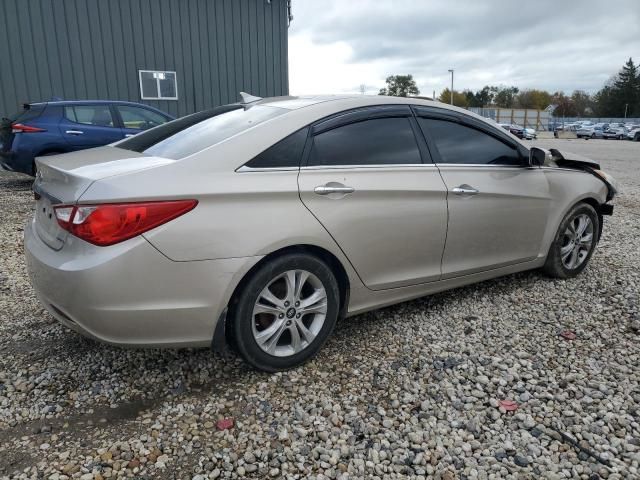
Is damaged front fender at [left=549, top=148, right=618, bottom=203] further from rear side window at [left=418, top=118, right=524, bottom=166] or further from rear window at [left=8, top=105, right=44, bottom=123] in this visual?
rear window at [left=8, top=105, right=44, bottom=123]

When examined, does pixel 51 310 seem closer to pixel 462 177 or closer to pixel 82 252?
pixel 82 252

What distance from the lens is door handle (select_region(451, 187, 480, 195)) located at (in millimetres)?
3346

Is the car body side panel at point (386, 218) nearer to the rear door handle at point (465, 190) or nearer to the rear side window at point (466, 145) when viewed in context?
the rear door handle at point (465, 190)

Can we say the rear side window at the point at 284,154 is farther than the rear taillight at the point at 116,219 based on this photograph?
Yes

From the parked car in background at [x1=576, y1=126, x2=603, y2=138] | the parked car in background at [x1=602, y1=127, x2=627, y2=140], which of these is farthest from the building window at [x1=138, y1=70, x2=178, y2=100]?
the parked car in background at [x1=576, y1=126, x2=603, y2=138]

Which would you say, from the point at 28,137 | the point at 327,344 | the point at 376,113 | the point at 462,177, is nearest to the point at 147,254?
the point at 327,344

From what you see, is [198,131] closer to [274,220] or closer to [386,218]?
[274,220]

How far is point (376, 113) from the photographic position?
10.4 feet

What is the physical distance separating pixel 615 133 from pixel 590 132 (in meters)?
3.03

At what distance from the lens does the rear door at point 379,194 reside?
9.20 ft

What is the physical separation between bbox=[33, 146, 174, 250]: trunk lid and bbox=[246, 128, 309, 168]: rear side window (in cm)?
45

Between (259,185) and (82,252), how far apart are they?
89 cm

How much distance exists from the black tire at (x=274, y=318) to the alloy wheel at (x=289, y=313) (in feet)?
0.07

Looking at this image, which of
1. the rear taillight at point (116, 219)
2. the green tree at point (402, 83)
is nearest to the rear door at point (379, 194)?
the rear taillight at point (116, 219)
